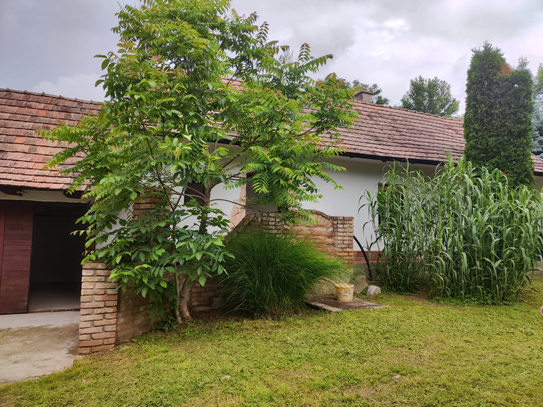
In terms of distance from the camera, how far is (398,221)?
6.42 metres

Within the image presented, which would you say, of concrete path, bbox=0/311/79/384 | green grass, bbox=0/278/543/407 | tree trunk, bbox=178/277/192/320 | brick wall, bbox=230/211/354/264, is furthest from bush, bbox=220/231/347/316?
concrete path, bbox=0/311/79/384

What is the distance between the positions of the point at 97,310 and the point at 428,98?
3060cm

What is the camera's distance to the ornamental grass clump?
5504mm

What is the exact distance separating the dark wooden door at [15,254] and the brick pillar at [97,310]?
3429 mm

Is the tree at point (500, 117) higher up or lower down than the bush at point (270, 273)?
higher up

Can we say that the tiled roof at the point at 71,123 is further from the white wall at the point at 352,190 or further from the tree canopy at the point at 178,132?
the tree canopy at the point at 178,132

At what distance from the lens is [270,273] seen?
4883mm

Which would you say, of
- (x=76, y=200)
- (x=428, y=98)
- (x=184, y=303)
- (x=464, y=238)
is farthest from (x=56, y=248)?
(x=428, y=98)

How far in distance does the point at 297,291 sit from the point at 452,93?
30.6 metres

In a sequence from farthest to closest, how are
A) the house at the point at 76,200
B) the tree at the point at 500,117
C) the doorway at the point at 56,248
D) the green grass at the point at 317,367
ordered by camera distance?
the doorway at the point at 56,248 < the tree at the point at 500,117 < the house at the point at 76,200 < the green grass at the point at 317,367

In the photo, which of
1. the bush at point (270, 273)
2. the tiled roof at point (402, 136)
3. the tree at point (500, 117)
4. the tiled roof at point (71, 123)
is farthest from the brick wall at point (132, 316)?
the tree at point (500, 117)

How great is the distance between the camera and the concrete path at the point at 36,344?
3.54 m

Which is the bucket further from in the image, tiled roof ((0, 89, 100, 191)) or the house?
tiled roof ((0, 89, 100, 191))

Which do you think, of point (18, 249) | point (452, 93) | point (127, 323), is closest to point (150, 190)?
point (127, 323)
